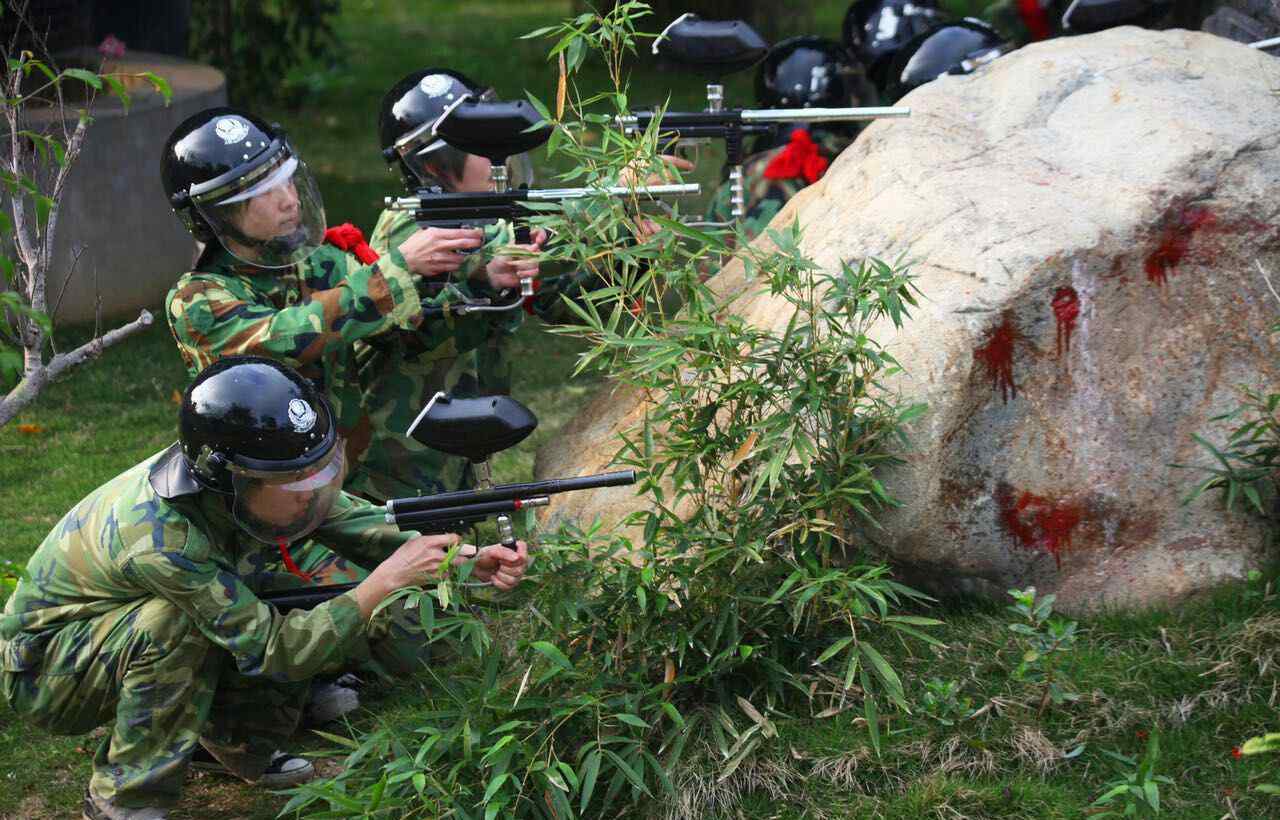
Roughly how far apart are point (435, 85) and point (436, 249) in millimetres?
728

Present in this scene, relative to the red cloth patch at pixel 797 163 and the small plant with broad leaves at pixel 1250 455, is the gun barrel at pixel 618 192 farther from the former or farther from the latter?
the red cloth patch at pixel 797 163

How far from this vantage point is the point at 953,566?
4.02 metres

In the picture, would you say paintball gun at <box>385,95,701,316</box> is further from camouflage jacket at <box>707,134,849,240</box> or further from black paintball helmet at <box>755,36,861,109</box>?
black paintball helmet at <box>755,36,861,109</box>

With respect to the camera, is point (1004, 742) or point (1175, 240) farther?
point (1175, 240)

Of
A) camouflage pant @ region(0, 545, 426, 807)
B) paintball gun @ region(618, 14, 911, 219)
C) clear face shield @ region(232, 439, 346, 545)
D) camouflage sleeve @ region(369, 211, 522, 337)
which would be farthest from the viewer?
paintball gun @ region(618, 14, 911, 219)

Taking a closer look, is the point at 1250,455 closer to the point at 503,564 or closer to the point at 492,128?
the point at 503,564

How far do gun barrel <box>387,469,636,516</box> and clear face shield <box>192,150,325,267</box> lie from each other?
4.01ft

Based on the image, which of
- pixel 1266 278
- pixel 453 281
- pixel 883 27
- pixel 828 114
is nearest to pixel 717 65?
pixel 828 114

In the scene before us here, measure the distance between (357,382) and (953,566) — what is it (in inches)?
85.1

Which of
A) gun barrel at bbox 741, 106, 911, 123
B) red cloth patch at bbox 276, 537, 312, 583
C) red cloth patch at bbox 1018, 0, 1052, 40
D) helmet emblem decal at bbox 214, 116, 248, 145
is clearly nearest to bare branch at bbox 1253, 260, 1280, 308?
gun barrel at bbox 741, 106, 911, 123

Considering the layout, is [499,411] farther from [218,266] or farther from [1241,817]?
[1241,817]

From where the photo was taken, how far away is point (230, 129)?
4414 millimetres

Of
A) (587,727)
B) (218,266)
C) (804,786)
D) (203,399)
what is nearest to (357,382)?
(218,266)

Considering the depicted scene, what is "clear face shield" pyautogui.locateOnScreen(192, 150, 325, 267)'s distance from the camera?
4.37 metres
